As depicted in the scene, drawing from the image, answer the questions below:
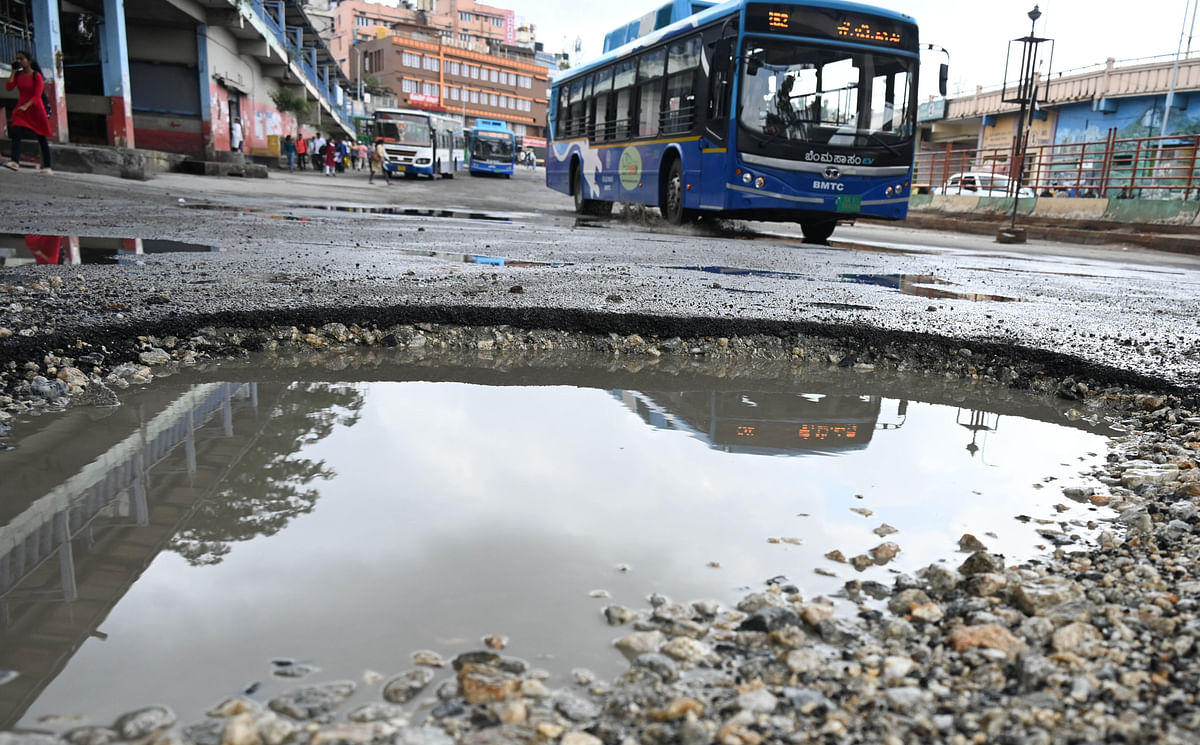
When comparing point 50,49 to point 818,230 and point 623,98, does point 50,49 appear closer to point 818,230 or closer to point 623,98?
point 623,98

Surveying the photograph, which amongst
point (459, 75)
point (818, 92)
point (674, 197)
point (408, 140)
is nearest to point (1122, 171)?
point (818, 92)

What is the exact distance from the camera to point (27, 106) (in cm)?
1194

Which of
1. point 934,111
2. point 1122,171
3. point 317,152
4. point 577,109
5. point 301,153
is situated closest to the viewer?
point 577,109

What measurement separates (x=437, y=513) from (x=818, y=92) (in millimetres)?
9677

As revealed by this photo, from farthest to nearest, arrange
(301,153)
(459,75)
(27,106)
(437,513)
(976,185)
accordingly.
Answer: (459,75) → (301,153) → (976,185) → (27,106) → (437,513)

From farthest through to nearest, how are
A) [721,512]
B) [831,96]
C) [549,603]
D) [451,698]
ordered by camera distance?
[831,96] → [721,512] → [549,603] → [451,698]

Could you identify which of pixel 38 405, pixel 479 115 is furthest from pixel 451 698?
pixel 479 115

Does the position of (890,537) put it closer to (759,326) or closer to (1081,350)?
(759,326)

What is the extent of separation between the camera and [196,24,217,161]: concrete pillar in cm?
2425

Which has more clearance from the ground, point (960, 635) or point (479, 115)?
point (479, 115)

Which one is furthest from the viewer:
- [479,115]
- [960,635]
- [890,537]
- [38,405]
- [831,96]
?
[479,115]

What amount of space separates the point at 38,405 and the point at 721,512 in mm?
2096

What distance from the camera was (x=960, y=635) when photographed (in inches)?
55.8

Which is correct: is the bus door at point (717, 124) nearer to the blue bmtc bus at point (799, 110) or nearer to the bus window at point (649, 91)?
the blue bmtc bus at point (799, 110)
